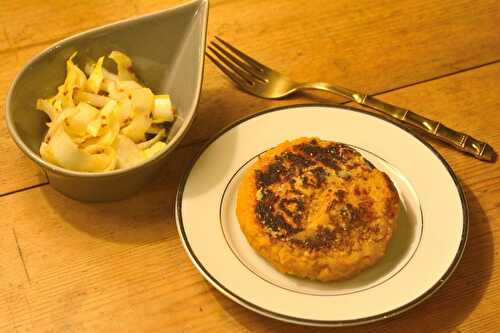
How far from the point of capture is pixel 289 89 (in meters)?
1.20

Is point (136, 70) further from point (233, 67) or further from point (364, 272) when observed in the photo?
point (364, 272)

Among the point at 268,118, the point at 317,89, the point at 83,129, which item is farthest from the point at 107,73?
the point at 317,89

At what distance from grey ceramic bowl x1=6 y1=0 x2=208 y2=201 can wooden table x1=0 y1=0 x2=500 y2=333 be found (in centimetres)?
7

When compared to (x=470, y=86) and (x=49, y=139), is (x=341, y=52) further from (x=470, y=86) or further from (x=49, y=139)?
(x=49, y=139)

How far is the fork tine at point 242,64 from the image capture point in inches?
47.9

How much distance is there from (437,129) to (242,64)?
15.7 inches

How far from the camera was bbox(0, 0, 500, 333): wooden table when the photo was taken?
34.3 inches

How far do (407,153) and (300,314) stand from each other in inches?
14.7

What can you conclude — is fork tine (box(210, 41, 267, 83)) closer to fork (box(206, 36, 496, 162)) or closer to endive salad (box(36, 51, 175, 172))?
fork (box(206, 36, 496, 162))

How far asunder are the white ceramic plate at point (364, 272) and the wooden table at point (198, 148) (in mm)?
59

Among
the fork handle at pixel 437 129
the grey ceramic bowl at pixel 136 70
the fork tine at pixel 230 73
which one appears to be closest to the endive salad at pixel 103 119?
the grey ceramic bowl at pixel 136 70

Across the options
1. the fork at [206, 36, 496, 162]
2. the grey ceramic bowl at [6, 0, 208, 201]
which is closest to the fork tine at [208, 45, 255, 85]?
the fork at [206, 36, 496, 162]

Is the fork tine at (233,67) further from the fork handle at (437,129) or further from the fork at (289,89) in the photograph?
the fork handle at (437,129)

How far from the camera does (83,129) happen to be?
982 mm
